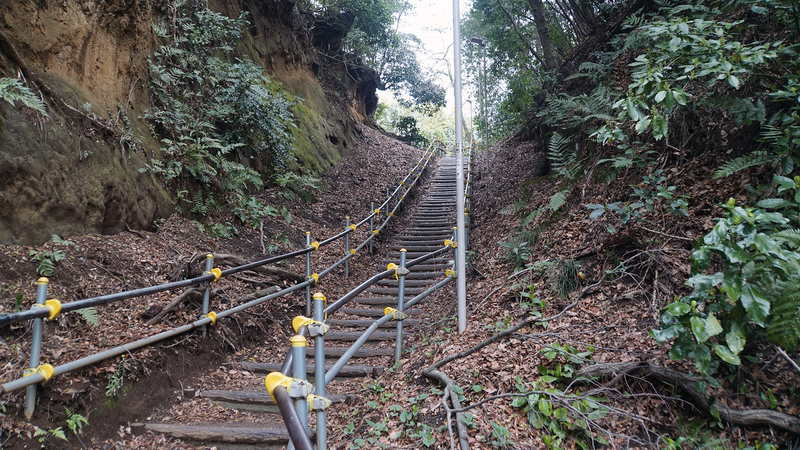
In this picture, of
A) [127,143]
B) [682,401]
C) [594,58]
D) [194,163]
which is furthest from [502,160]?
[682,401]

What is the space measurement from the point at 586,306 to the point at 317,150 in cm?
933

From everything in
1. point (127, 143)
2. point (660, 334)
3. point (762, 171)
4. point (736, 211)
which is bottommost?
point (660, 334)

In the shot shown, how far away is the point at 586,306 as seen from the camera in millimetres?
3844

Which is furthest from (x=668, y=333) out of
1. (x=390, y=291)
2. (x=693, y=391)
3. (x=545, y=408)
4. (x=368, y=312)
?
(x=390, y=291)

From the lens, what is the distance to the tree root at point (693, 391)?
2266mm

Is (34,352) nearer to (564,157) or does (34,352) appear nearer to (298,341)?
(298,341)

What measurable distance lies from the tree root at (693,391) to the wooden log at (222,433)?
90.3 inches

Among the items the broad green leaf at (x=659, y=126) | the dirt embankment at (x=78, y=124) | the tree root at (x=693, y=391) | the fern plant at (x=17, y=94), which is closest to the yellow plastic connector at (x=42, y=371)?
the dirt embankment at (x=78, y=124)

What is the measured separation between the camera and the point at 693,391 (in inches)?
100

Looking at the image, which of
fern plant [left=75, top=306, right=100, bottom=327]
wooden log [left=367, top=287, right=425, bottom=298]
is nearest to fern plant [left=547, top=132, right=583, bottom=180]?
wooden log [left=367, top=287, right=425, bottom=298]

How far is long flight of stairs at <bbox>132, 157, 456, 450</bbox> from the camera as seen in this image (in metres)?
3.18

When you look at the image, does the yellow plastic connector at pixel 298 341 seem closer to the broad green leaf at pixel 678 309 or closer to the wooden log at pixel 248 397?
the broad green leaf at pixel 678 309

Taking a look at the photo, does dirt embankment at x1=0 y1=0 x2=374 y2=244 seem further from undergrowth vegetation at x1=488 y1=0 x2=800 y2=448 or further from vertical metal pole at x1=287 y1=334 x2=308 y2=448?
undergrowth vegetation at x1=488 y1=0 x2=800 y2=448

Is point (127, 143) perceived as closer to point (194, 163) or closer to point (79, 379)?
point (194, 163)
